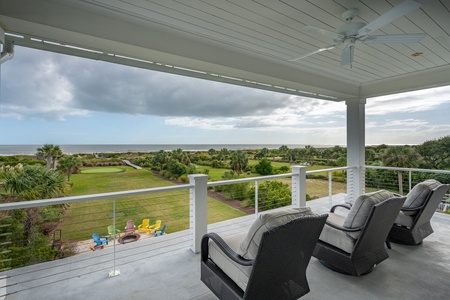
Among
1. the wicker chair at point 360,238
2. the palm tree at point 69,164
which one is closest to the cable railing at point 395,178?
the wicker chair at point 360,238

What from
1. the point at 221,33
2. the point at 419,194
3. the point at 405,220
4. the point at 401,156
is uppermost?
the point at 221,33

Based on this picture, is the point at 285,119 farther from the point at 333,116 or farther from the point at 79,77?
the point at 79,77

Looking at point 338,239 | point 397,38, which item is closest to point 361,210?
point 338,239

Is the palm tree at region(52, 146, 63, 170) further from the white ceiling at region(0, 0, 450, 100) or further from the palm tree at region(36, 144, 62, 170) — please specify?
the white ceiling at region(0, 0, 450, 100)

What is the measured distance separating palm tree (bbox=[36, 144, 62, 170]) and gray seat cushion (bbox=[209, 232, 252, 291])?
4387 mm

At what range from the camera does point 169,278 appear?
2.48 m

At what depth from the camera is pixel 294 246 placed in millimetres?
1666

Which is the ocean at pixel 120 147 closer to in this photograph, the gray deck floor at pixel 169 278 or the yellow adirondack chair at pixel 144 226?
the gray deck floor at pixel 169 278

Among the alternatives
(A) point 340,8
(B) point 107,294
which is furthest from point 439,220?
(B) point 107,294

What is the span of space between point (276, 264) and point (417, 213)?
261 cm

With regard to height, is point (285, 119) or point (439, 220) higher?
point (285, 119)

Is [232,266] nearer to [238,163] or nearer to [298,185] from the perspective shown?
[298,185]

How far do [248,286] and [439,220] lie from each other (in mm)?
4781

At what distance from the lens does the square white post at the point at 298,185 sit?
4.29 m
